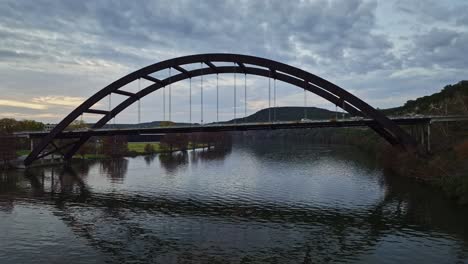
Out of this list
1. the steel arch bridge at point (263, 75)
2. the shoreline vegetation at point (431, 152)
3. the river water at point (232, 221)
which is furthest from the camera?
the steel arch bridge at point (263, 75)

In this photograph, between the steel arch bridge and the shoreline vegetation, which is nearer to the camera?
the shoreline vegetation

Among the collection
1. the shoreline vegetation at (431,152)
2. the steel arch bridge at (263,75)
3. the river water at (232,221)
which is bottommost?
the river water at (232,221)

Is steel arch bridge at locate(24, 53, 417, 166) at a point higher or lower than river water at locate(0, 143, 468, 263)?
higher

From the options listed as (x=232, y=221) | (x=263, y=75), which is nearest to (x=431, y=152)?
(x=263, y=75)

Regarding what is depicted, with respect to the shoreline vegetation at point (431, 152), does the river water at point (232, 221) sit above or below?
below

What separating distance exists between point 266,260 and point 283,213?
9532 mm

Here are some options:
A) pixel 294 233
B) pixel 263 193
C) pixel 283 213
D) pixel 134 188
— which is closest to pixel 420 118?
pixel 263 193

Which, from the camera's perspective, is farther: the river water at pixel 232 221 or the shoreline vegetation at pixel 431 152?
the shoreline vegetation at pixel 431 152

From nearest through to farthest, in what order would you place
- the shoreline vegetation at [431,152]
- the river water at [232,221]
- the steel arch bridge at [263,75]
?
1. the river water at [232,221]
2. the shoreline vegetation at [431,152]
3. the steel arch bridge at [263,75]

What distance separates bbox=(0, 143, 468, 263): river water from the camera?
724 inches

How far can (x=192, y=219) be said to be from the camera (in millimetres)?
25594

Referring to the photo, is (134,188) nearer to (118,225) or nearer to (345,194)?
(118,225)

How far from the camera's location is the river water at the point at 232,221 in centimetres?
1839

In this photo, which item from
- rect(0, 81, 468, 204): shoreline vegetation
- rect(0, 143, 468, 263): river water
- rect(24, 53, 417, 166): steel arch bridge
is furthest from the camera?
rect(24, 53, 417, 166): steel arch bridge
